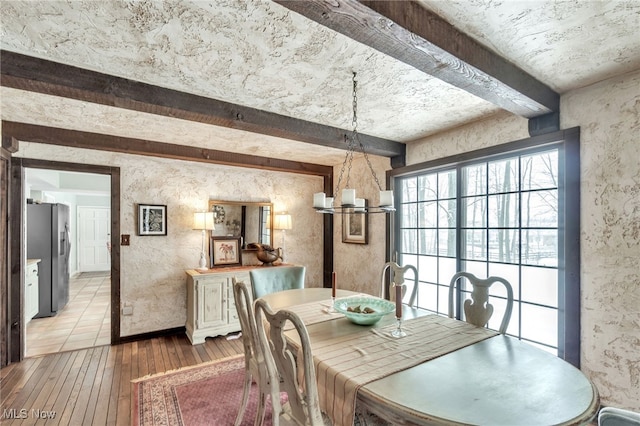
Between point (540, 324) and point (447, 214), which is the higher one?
point (447, 214)

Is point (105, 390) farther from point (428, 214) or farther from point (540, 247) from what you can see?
point (540, 247)

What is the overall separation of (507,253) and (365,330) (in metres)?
1.71

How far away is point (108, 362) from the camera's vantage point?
300cm

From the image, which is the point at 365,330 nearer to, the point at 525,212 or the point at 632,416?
the point at 632,416

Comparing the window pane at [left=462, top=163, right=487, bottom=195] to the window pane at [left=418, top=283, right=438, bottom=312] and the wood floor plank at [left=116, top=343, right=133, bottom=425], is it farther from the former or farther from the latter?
the wood floor plank at [left=116, top=343, right=133, bottom=425]

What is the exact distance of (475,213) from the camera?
9.65 feet

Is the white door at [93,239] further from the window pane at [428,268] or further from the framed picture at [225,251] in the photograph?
the window pane at [428,268]

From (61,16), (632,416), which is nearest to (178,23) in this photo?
(61,16)

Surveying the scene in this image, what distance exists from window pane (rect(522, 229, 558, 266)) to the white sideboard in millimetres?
5745

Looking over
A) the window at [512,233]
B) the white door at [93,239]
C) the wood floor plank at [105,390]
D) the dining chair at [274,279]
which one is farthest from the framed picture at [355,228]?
the white door at [93,239]

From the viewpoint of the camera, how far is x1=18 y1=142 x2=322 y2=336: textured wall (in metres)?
3.54

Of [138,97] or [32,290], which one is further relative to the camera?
[32,290]

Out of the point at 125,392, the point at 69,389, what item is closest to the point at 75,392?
the point at 69,389

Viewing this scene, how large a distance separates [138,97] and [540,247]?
329 cm
